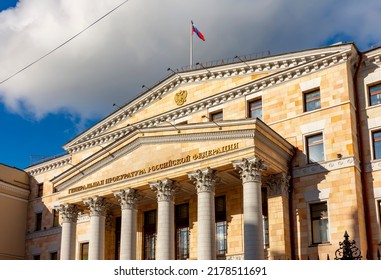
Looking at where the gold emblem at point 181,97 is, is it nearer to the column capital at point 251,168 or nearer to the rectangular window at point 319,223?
the column capital at point 251,168

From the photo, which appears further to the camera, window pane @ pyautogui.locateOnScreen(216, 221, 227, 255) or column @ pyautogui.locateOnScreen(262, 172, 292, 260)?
window pane @ pyautogui.locateOnScreen(216, 221, 227, 255)

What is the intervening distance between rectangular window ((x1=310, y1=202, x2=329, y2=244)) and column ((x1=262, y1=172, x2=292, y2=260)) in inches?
54.9

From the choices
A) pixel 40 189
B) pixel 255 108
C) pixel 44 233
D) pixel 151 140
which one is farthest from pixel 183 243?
pixel 40 189

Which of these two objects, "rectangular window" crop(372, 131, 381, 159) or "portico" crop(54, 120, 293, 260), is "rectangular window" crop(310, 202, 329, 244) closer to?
"portico" crop(54, 120, 293, 260)

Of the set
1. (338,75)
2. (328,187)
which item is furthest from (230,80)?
(328,187)

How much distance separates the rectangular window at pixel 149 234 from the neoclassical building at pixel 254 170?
0.09 meters

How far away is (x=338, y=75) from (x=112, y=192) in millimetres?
15427

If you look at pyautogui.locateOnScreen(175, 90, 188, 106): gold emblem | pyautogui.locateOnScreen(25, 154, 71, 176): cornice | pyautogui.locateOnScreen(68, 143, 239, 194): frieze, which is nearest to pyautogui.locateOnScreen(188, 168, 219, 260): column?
pyautogui.locateOnScreen(68, 143, 239, 194): frieze

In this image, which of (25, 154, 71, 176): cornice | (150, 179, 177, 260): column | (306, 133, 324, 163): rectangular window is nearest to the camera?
(150, 179, 177, 260): column

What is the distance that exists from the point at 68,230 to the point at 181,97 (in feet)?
40.5

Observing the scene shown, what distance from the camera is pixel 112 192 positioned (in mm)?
33688

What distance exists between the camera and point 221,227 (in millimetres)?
33688

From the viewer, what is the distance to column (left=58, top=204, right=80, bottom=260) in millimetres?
35594

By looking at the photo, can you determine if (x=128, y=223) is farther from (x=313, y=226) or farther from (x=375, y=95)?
(x=375, y=95)
